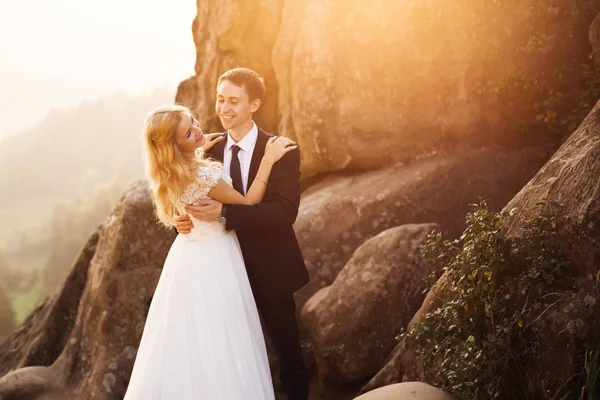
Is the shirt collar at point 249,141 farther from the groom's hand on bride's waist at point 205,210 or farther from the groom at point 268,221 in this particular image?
the groom's hand on bride's waist at point 205,210

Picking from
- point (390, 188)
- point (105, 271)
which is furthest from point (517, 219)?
point (105, 271)

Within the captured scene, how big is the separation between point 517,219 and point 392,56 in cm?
416

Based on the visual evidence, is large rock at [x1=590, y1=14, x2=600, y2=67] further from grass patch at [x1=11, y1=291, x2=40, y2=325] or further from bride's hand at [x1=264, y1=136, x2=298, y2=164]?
grass patch at [x1=11, y1=291, x2=40, y2=325]

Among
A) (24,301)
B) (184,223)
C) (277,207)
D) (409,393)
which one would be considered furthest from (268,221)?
(24,301)

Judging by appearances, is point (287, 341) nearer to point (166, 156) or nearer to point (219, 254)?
point (219, 254)

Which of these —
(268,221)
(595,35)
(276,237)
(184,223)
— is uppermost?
(595,35)

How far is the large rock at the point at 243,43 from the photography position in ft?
33.1

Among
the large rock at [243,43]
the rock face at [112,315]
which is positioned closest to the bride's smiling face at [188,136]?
the rock face at [112,315]

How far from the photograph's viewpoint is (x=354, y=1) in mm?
9117

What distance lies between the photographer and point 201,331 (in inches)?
201

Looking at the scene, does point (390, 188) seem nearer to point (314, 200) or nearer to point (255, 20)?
point (314, 200)

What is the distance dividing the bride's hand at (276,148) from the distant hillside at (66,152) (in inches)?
1228

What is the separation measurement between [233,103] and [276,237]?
1.00 m

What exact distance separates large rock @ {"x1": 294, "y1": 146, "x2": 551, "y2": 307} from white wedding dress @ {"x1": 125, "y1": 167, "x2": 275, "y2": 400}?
9.72 feet
